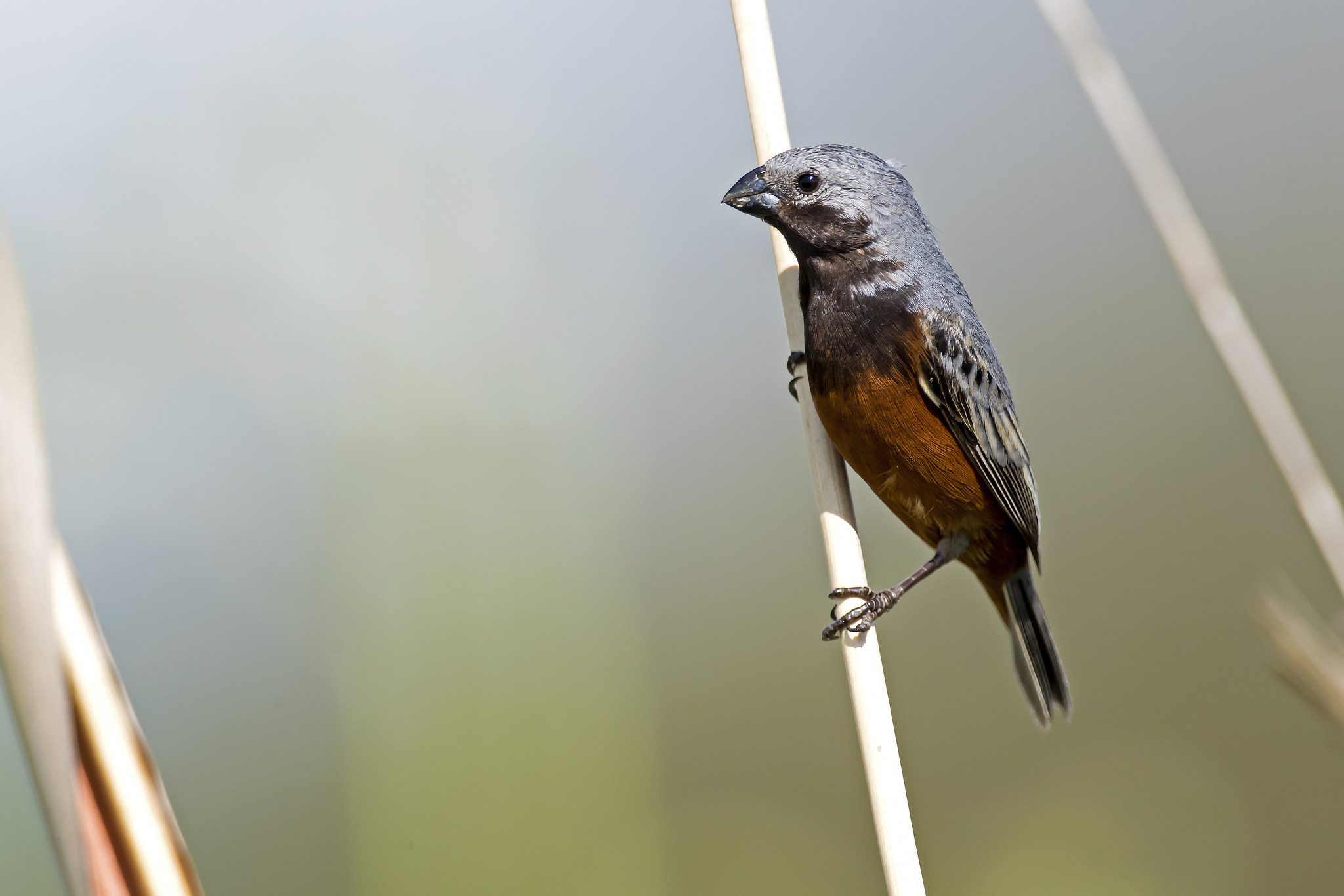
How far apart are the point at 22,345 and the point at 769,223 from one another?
1.68m

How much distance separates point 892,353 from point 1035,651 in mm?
1076

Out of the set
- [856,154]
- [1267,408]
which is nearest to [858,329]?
[856,154]

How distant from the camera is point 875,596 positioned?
6.15 ft

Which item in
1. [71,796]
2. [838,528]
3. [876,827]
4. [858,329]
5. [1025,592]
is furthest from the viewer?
[1025,592]

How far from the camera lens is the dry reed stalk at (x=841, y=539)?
1.50m

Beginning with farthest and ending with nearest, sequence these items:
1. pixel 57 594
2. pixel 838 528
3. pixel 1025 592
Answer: pixel 1025 592 < pixel 838 528 < pixel 57 594

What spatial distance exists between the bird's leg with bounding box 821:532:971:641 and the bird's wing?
163 mm

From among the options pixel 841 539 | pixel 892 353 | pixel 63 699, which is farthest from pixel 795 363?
pixel 63 699

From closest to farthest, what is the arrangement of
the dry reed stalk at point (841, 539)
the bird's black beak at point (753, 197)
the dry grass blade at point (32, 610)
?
1. the dry grass blade at point (32, 610)
2. the dry reed stalk at point (841, 539)
3. the bird's black beak at point (753, 197)

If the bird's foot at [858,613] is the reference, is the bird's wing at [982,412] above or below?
above

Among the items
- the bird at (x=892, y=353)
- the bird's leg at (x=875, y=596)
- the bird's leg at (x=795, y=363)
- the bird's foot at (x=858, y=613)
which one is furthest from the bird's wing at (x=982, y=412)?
the bird's foot at (x=858, y=613)

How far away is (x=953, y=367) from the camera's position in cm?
215

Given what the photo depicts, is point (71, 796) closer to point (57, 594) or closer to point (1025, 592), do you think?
point (57, 594)

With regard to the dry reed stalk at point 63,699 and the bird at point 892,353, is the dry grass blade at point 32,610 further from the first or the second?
the bird at point 892,353
